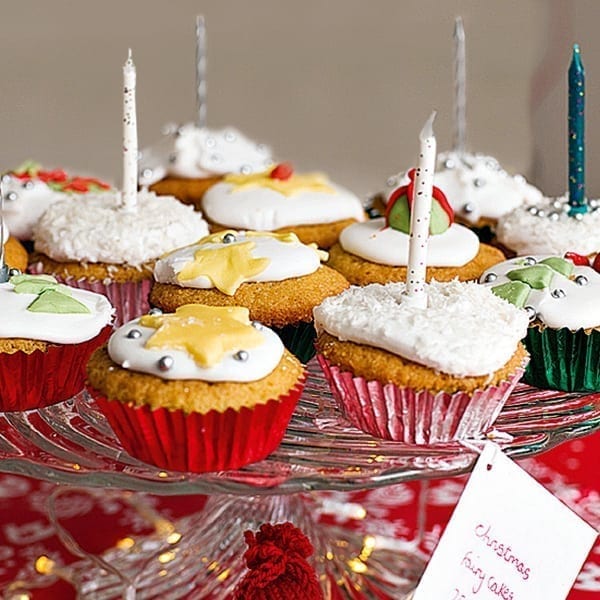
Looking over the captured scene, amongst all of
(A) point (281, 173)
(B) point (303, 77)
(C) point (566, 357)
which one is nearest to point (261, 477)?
(C) point (566, 357)

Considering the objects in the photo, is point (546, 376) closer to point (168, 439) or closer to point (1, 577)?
point (168, 439)

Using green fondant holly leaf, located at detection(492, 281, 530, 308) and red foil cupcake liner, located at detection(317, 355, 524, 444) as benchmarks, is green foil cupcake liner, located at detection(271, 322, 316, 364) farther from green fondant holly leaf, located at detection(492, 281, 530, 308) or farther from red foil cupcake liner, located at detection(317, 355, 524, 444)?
green fondant holly leaf, located at detection(492, 281, 530, 308)

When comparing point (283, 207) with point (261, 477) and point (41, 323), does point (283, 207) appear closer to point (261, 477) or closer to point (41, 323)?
point (41, 323)

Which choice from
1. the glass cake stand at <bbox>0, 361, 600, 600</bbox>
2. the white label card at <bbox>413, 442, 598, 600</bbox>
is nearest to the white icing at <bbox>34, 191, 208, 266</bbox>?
the glass cake stand at <bbox>0, 361, 600, 600</bbox>

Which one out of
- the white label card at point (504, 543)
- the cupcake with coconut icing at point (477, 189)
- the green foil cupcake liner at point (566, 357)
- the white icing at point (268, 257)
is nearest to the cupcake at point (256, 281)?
the white icing at point (268, 257)

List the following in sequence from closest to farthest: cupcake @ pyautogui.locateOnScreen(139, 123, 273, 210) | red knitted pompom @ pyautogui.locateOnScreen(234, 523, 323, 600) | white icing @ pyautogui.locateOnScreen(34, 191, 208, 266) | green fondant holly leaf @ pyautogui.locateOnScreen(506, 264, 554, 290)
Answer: red knitted pompom @ pyautogui.locateOnScreen(234, 523, 323, 600)
green fondant holly leaf @ pyautogui.locateOnScreen(506, 264, 554, 290)
white icing @ pyautogui.locateOnScreen(34, 191, 208, 266)
cupcake @ pyautogui.locateOnScreen(139, 123, 273, 210)

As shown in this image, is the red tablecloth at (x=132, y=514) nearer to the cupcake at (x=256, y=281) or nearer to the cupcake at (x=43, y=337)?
the cupcake at (x=43, y=337)
